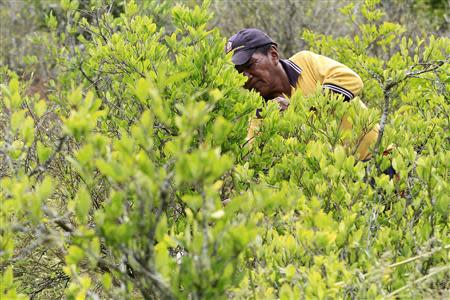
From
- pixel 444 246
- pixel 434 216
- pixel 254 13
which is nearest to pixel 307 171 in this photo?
pixel 434 216

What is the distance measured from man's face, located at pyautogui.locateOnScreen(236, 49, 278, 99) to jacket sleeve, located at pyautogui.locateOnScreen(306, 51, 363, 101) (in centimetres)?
28

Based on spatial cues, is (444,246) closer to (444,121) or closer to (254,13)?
(444,121)

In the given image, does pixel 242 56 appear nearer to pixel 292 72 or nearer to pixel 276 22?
pixel 292 72

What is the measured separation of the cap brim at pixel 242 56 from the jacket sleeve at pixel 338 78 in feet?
1.42

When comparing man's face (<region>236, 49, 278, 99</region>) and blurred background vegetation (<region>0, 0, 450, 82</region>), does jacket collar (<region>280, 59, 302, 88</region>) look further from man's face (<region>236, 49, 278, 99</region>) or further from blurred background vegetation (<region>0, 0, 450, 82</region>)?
blurred background vegetation (<region>0, 0, 450, 82</region>)

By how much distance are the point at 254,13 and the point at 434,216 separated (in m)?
6.90

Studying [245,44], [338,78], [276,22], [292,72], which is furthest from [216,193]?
[276,22]

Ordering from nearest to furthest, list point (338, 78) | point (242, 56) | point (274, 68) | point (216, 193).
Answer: point (216, 193), point (338, 78), point (242, 56), point (274, 68)

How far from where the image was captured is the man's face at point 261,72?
144 inches

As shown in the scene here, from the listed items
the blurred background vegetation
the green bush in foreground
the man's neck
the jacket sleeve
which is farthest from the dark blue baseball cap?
the blurred background vegetation

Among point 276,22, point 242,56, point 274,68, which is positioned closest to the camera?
point 242,56

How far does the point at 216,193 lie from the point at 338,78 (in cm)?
217

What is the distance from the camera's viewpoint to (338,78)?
3465mm

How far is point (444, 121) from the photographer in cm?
296
